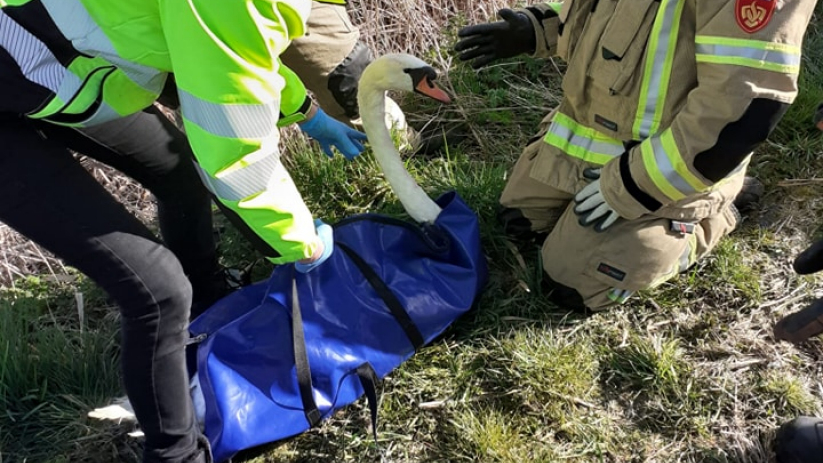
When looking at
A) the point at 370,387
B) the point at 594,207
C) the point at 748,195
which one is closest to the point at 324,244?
the point at 370,387

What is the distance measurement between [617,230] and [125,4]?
5.59ft

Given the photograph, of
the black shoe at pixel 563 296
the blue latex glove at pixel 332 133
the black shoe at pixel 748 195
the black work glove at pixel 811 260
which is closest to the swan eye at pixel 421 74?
the blue latex glove at pixel 332 133

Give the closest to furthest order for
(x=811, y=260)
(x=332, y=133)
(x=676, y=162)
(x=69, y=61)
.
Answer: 1. (x=69, y=61)
2. (x=811, y=260)
3. (x=676, y=162)
4. (x=332, y=133)

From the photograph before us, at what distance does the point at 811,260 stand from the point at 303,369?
5.02 feet

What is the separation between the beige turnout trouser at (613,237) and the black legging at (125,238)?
1329mm

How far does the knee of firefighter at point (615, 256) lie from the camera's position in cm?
234

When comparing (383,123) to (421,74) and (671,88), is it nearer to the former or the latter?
(421,74)

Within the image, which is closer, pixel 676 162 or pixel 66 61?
pixel 66 61

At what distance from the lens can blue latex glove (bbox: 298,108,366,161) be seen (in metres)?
2.47

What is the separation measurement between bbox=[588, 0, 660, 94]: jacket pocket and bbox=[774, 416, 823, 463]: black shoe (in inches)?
46.3

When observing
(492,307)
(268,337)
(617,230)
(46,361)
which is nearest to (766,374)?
(617,230)

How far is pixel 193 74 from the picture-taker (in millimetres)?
1431

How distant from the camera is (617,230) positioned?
2375 mm

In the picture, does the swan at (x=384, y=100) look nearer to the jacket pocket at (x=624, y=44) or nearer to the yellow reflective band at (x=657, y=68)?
the jacket pocket at (x=624, y=44)
